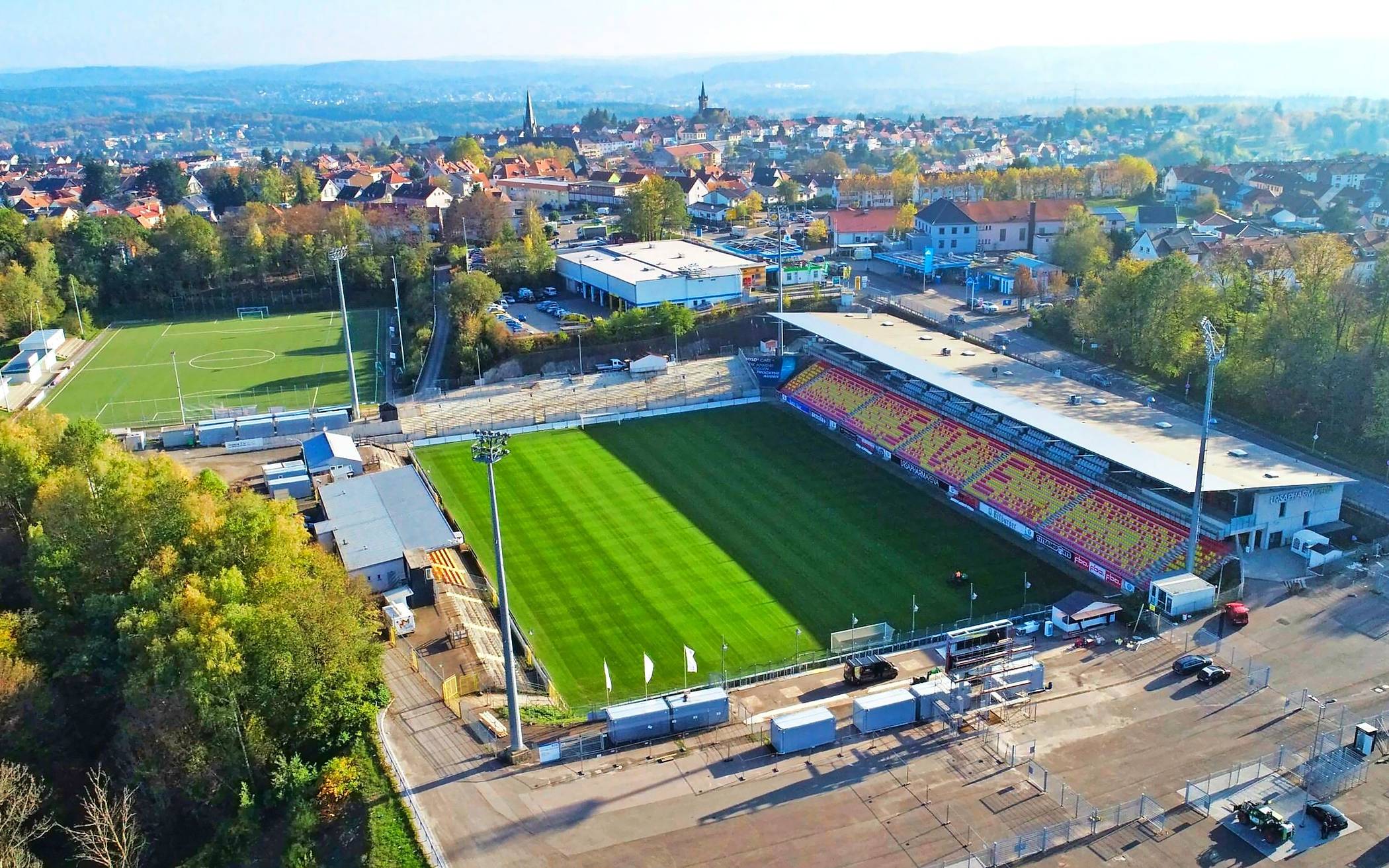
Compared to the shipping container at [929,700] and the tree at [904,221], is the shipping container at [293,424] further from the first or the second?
the tree at [904,221]

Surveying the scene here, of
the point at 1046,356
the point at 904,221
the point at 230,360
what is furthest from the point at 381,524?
the point at 904,221

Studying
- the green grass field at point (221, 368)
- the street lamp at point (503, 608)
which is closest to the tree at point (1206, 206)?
the green grass field at point (221, 368)

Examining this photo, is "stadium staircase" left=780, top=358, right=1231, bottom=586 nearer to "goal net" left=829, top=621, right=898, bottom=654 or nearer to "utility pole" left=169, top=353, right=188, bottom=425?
"goal net" left=829, top=621, right=898, bottom=654

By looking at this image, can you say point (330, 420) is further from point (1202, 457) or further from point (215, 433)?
point (1202, 457)

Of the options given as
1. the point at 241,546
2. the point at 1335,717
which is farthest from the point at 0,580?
the point at 1335,717

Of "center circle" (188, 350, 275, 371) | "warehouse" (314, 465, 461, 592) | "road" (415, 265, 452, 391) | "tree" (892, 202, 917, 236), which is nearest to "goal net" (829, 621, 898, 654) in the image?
"warehouse" (314, 465, 461, 592)

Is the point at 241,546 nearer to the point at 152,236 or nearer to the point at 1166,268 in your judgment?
the point at 1166,268

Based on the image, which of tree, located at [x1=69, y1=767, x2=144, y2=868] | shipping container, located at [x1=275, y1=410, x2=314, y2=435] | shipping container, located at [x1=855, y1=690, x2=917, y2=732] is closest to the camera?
tree, located at [x1=69, y1=767, x2=144, y2=868]
